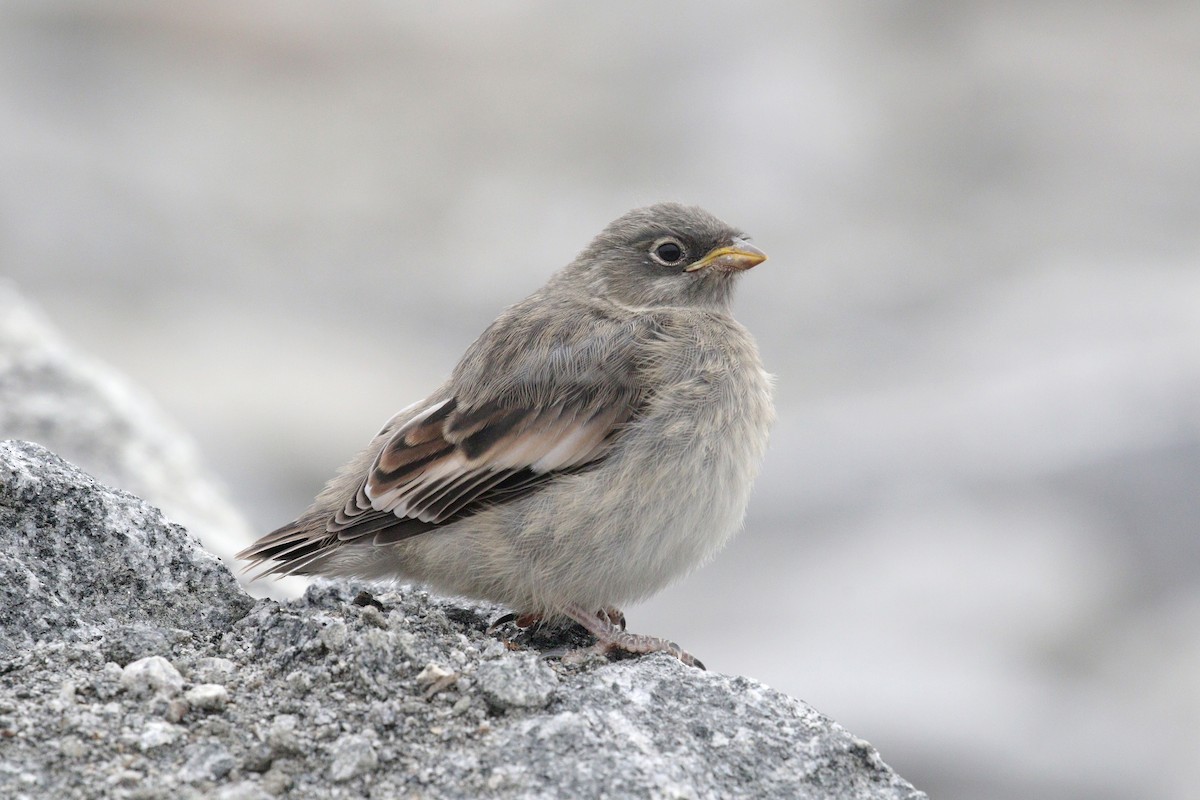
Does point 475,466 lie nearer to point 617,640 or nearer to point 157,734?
point 617,640

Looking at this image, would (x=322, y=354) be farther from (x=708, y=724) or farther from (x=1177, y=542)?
(x=708, y=724)

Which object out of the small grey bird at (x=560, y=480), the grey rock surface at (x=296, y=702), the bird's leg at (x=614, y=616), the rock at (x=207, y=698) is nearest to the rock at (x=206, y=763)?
the grey rock surface at (x=296, y=702)

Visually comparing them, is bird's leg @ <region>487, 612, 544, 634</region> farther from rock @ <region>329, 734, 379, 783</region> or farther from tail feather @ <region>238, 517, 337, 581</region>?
rock @ <region>329, 734, 379, 783</region>

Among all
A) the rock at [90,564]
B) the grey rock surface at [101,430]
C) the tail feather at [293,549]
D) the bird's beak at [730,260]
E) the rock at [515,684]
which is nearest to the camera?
the rock at [515,684]

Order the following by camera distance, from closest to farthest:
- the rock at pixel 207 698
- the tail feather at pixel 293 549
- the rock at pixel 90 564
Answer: the rock at pixel 207 698, the rock at pixel 90 564, the tail feather at pixel 293 549

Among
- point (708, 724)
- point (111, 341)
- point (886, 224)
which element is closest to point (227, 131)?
point (111, 341)

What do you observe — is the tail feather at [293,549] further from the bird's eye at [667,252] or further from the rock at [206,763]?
the bird's eye at [667,252]

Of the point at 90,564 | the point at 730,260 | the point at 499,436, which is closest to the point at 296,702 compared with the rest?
the point at 90,564
